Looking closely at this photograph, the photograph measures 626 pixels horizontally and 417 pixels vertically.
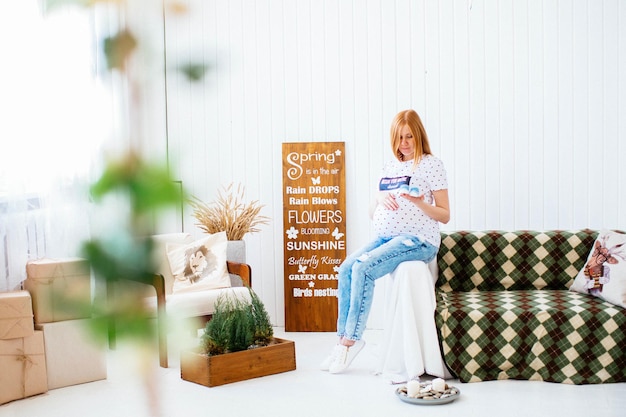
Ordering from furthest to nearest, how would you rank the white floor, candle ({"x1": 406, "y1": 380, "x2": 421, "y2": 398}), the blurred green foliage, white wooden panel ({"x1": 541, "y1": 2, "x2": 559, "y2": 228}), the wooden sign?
1. the wooden sign
2. white wooden panel ({"x1": 541, "y1": 2, "x2": 559, "y2": 228})
3. candle ({"x1": 406, "y1": 380, "x2": 421, "y2": 398})
4. the white floor
5. the blurred green foliage

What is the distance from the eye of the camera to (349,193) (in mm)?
5648

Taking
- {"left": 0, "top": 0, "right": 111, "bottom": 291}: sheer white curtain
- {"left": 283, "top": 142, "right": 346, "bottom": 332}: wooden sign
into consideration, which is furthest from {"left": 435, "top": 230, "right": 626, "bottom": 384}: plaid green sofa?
{"left": 0, "top": 0, "right": 111, "bottom": 291}: sheer white curtain

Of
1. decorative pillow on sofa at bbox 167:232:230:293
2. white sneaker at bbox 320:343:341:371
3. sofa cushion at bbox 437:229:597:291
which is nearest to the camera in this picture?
white sneaker at bbox 320:343:341:371

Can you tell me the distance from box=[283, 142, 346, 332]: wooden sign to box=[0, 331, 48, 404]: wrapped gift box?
2.01 m

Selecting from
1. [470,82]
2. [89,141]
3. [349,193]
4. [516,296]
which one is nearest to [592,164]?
[470,82]

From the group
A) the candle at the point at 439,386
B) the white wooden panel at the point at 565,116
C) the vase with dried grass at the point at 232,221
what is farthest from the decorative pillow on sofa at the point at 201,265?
the white wooden panel at the point at 565,116

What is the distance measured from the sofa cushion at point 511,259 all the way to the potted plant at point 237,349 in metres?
1.08

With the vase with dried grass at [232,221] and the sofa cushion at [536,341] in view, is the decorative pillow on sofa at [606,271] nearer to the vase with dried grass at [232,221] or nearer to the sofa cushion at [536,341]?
the sofa cushion at [536,341]

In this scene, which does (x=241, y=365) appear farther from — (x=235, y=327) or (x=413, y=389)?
(x=413, y=389)

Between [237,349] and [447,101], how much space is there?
235cm

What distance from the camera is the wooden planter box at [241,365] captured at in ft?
13.4

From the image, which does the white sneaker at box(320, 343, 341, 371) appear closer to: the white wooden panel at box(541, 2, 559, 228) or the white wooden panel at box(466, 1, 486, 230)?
the white wooden panel at box(466, 1, 486, 230)

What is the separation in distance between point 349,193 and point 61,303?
5276 millimetres

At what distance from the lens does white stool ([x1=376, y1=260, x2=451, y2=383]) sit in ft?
13.4
